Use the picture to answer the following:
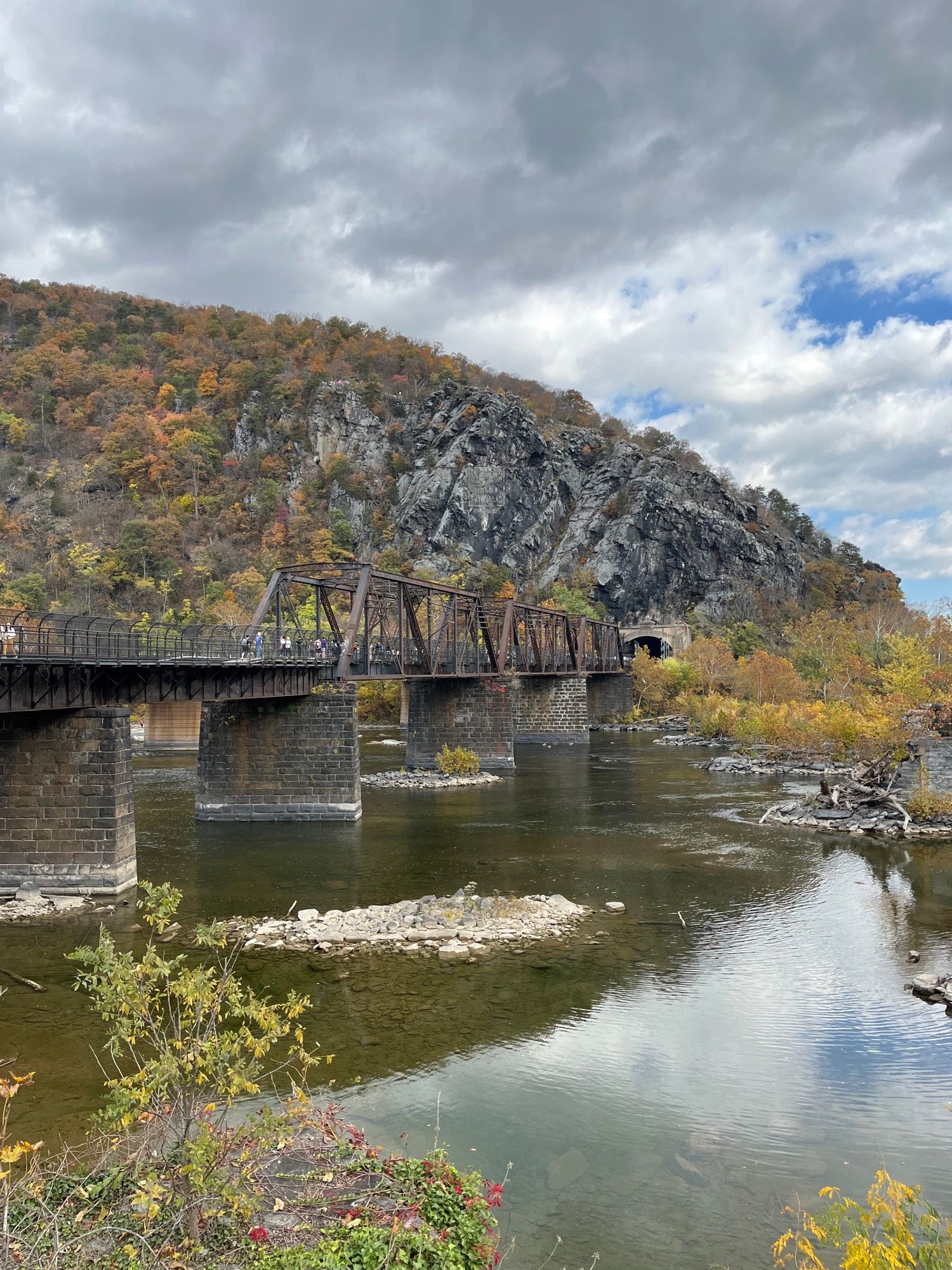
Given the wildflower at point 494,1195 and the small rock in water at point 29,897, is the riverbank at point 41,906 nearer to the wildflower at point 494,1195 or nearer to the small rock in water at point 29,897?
the small rock in water at point 29,897

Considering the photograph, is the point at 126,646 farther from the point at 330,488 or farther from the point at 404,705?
the point at 330,488

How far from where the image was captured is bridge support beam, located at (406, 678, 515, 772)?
52406 millimetres

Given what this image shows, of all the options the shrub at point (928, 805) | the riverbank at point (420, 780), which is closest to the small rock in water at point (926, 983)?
the shrub at point (928, 805)

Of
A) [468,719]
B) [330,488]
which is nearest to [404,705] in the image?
[468,719]

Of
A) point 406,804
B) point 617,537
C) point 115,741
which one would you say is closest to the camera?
point 115,741

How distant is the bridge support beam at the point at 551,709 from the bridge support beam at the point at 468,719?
14.7m

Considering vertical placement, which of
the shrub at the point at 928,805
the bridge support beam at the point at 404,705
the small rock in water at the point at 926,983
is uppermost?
the bridge support beam at the point at 404,705

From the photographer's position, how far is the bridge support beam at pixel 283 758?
3366cm

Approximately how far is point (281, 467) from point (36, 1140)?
397 feet

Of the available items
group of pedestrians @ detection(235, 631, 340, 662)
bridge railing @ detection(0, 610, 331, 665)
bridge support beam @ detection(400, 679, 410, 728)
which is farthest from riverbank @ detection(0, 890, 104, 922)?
bridge support beam @ detection(400, 679, 410, 728)

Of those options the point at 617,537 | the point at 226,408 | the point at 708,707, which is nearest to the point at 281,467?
the point at 226,408

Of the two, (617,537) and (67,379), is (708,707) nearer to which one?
(617,537)

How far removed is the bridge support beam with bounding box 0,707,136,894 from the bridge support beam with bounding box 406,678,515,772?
99.4 ft

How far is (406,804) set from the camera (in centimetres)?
3881
